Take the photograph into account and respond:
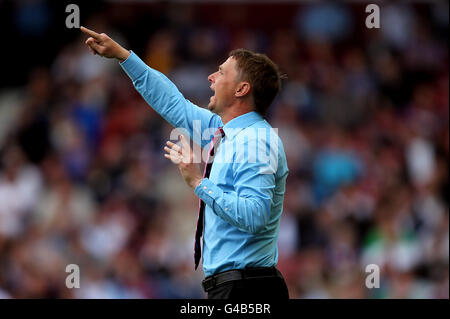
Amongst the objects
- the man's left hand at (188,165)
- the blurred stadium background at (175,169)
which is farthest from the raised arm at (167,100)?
the blurred stadium background at (175,169)

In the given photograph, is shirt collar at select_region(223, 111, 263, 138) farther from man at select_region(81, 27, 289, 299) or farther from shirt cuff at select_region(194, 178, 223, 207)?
shirt cuff at select_region(194, 178, 223, 207)

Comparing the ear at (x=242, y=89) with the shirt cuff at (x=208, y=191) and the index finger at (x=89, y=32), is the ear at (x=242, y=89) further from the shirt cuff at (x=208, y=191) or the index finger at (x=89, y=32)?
the index finger at (x=89, y=32)

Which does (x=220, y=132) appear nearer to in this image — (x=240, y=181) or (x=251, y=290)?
(x=240, y=181)

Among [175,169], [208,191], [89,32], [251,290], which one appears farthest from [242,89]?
[175,169]

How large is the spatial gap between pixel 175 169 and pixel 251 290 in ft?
17.5

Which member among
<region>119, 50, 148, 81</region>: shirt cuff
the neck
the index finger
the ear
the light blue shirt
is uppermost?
the index finger

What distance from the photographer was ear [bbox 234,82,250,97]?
428cm

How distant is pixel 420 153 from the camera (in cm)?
961

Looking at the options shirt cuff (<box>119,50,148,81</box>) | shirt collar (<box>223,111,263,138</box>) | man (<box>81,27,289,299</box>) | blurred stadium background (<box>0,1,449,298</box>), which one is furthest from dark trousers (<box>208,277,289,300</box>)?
blurred stadium background (<box>0,1,449,298</box>)

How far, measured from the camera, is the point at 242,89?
4.29 metres

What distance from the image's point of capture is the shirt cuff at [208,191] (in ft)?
12.8
